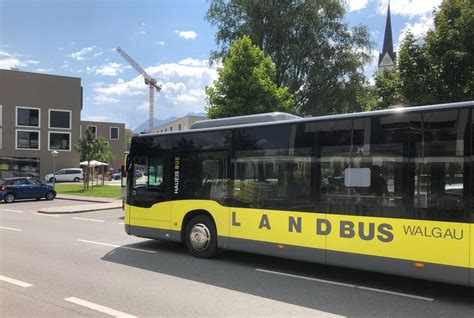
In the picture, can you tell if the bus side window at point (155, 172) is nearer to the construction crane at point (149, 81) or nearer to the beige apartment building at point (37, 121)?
the beige apartment building at point (37, 121)

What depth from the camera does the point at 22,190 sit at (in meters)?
26.8

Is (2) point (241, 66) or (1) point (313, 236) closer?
(1) point (313, 236)

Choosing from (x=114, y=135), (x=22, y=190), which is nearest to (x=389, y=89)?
(x=22, y=190)

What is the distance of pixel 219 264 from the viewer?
27.2 ft

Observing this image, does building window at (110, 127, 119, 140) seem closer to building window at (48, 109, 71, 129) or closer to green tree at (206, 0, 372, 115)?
building window at (48, 109, 71, 129)

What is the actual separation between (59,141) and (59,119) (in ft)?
9.81

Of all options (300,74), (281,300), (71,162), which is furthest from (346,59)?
(71,162)

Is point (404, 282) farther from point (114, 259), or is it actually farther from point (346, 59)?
point (346, 59)

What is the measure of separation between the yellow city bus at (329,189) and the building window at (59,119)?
53511 millimetres

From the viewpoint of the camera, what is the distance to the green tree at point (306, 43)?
28797 mm

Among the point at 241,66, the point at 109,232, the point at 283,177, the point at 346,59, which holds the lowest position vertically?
the point at 109,232

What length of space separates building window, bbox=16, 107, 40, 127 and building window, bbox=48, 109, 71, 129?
1.65 m

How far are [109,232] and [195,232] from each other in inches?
194

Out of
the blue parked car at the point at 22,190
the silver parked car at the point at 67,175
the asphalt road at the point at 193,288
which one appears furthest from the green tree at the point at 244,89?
the silver parked car at the point at 67,175
